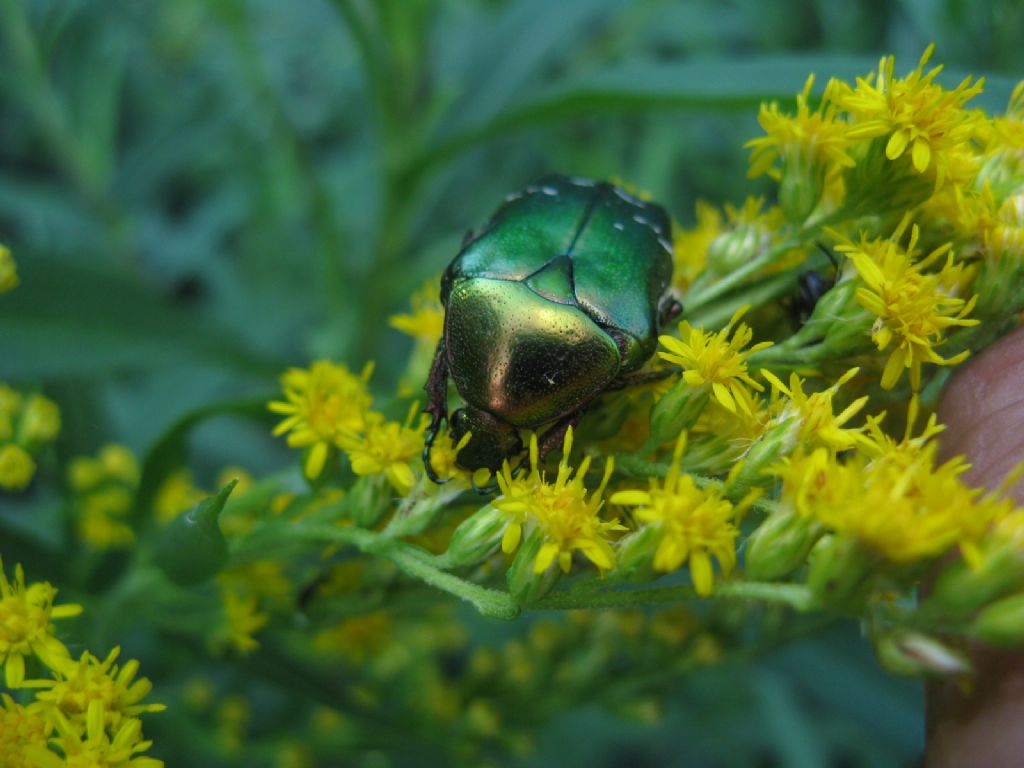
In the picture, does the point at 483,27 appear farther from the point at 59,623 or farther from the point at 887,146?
the point at 59,623

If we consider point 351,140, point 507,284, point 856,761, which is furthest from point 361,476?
point 351,140

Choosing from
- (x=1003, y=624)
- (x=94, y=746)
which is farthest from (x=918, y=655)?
(x=94, y=746)

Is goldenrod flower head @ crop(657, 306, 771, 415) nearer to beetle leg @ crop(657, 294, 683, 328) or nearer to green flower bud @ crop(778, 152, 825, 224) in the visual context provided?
beetle leg @ crop(657, 294, 683, 328)

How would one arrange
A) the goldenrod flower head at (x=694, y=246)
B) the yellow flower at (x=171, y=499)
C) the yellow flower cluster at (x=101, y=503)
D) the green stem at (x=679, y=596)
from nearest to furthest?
the green stem at (x=679, y=596)
the goldenrod flower head at (x=694, y=246)
the yellow flower cluster at (x=101, y=503)
the yellow flower at (x=171, y=499)

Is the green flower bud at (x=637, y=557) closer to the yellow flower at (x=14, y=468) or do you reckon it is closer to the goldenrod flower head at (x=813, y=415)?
the goldenrod flower head at (x=813, y=415)

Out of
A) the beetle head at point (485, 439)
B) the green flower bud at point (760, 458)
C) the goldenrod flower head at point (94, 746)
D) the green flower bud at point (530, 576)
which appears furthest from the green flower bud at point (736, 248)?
the goldenrod flower head at point (94, 746)

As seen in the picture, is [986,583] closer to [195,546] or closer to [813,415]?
[813,415]

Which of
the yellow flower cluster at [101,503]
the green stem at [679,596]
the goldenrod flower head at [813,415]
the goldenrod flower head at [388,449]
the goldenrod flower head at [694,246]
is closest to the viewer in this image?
the green stem at [679,596]

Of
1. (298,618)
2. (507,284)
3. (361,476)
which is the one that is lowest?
(298,618)
